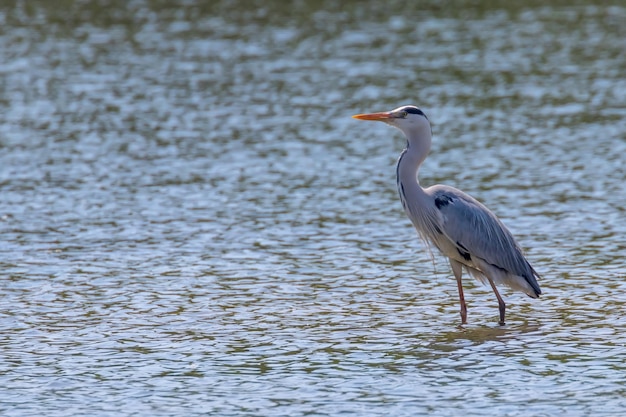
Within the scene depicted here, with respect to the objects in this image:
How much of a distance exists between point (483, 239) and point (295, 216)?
409 centimetres

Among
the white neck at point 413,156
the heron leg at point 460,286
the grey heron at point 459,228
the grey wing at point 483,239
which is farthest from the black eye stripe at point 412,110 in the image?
the heron leg at point 460,286

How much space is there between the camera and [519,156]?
1691cm

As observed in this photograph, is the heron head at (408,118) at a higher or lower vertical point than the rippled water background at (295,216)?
higher

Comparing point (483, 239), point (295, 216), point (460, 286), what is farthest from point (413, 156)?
point (295, 216)

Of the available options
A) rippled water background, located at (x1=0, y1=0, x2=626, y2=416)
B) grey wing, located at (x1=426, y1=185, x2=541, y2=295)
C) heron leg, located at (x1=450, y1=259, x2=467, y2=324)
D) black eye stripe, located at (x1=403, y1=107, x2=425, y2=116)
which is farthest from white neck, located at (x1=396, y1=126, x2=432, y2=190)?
rippled water background, located at (x1=0, y1=0, x2=626, y2=416)

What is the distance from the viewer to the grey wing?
1021cm

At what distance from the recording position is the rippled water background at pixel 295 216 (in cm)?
858

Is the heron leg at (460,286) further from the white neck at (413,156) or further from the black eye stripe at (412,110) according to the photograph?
the black eye stripe at (412,110)

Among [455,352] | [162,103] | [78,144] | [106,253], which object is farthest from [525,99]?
[455,352]

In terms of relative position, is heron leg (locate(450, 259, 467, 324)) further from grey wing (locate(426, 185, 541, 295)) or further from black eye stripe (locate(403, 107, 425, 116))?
black eye stripe (locate(403, 107, 425, 116))

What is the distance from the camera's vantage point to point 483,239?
33.5 feet

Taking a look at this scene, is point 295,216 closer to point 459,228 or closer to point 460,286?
point 459,228

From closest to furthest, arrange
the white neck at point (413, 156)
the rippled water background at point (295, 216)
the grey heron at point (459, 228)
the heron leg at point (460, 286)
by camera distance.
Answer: the rippled water background at point (295, 216), the heron leg at point (460, 286), the grey heron at point (459, 228), the white neck at point (413, 156)

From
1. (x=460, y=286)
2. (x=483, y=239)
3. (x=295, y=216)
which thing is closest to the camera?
(x=460, y=286)
